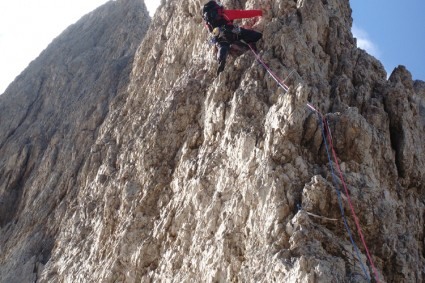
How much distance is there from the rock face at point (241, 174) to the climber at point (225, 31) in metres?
0.35

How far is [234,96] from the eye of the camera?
11.9 meters

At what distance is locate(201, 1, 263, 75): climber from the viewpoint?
12.9m

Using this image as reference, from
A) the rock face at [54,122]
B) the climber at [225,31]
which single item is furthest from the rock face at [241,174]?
the climber at [225,31]

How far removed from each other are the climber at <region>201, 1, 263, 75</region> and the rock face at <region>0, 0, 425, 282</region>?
35 centimetres

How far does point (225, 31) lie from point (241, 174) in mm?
4349

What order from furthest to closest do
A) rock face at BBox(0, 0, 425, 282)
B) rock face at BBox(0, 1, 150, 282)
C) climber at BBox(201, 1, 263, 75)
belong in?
rock face at BBox(0, 1, 150, 282) → climber at BBox(201, 1, 263, 75) → rock face at BBox(0, 0, 425, 282)

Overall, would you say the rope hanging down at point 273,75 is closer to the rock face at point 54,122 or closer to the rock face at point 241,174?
the rock face at point 241,174

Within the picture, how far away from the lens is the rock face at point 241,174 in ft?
29.6

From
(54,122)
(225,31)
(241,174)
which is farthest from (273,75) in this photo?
(54,122)

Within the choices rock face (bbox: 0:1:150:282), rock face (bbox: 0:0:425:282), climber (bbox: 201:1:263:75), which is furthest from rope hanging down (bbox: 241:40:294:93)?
rock face (bbox: 0:1:150:282)

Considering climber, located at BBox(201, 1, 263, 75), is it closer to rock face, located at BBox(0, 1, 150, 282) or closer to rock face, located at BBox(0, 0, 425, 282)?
rock face, located at BBox(0, 0, 425, 282)

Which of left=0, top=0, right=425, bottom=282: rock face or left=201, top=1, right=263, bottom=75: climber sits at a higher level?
left=201, top=1, right=263, bottom=75: climber

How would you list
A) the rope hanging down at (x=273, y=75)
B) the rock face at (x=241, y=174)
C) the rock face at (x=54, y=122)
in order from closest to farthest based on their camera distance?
the rock face at (x=241, y=174) → the rope hanging down at (x=273, y=75) → the rock face at (x=54, y=122)

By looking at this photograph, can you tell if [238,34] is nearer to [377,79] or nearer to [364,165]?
[377,79]
